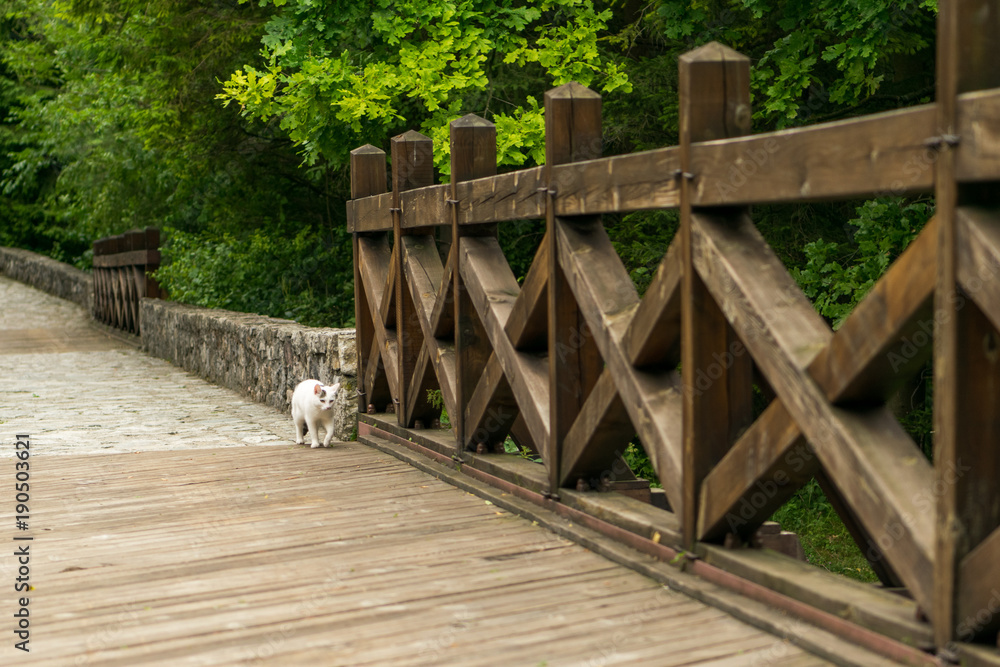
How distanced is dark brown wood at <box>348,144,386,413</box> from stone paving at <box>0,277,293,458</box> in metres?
0.66

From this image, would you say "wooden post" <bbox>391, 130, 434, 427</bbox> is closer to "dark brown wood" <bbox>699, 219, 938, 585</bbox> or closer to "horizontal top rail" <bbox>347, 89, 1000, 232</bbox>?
"horizontal top rail" <bbox>347, 89, 1000, 232</bbox>

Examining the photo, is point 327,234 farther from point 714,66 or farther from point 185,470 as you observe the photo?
point 714,66

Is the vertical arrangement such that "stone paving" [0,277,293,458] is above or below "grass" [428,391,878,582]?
above

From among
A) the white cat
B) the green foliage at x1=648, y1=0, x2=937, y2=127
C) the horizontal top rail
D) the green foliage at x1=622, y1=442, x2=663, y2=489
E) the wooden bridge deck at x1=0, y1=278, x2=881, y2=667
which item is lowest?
the green foliage at x1=622, y1=442, x2=663, y2=489

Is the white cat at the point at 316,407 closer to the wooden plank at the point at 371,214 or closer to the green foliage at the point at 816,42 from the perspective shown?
the wooden plank at the point at 371,214

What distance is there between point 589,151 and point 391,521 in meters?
1.73

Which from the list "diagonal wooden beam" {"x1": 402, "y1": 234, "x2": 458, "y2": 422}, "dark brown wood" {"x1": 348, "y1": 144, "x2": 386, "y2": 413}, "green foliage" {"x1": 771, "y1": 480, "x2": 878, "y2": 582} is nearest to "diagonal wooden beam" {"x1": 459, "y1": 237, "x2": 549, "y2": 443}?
"diagonal wooden beam" {"x1": 402, "y1": 234, "x2": 458, "y2": 422}

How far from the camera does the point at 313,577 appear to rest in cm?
386

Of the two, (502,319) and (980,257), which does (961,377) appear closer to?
(980,257)

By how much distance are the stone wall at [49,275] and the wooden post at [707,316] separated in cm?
1890

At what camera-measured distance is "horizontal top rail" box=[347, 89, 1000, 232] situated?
2.47m

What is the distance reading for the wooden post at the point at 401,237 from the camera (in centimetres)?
636

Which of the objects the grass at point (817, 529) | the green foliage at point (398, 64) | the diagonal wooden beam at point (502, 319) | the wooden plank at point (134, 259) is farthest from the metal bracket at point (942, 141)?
the wooden plank at point (134, 259)

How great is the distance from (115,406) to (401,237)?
435 centimetres
